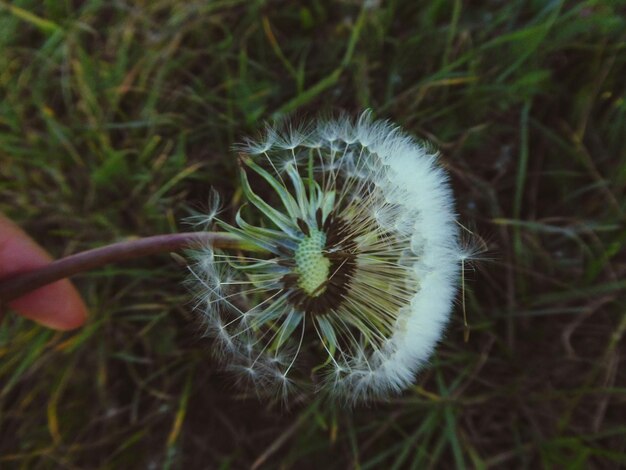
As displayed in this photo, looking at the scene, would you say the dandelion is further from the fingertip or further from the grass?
the fingertip

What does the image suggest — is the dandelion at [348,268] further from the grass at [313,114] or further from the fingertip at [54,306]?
the fingertip at [54,306]

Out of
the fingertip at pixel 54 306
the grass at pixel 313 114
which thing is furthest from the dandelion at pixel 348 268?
the fingertip at pixel 54 306

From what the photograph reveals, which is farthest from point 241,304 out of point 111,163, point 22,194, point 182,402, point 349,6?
point 349,6

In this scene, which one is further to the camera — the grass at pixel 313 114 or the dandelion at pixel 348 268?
the grass at pixel 313 114

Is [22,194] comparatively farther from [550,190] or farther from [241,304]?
[550,190]

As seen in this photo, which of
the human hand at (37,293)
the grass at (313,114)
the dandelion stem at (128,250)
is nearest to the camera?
the dandelion stem at (128,250)

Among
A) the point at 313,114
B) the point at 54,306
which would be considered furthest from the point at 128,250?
the point at 313,114

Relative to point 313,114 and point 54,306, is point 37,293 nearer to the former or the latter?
point 54,306
